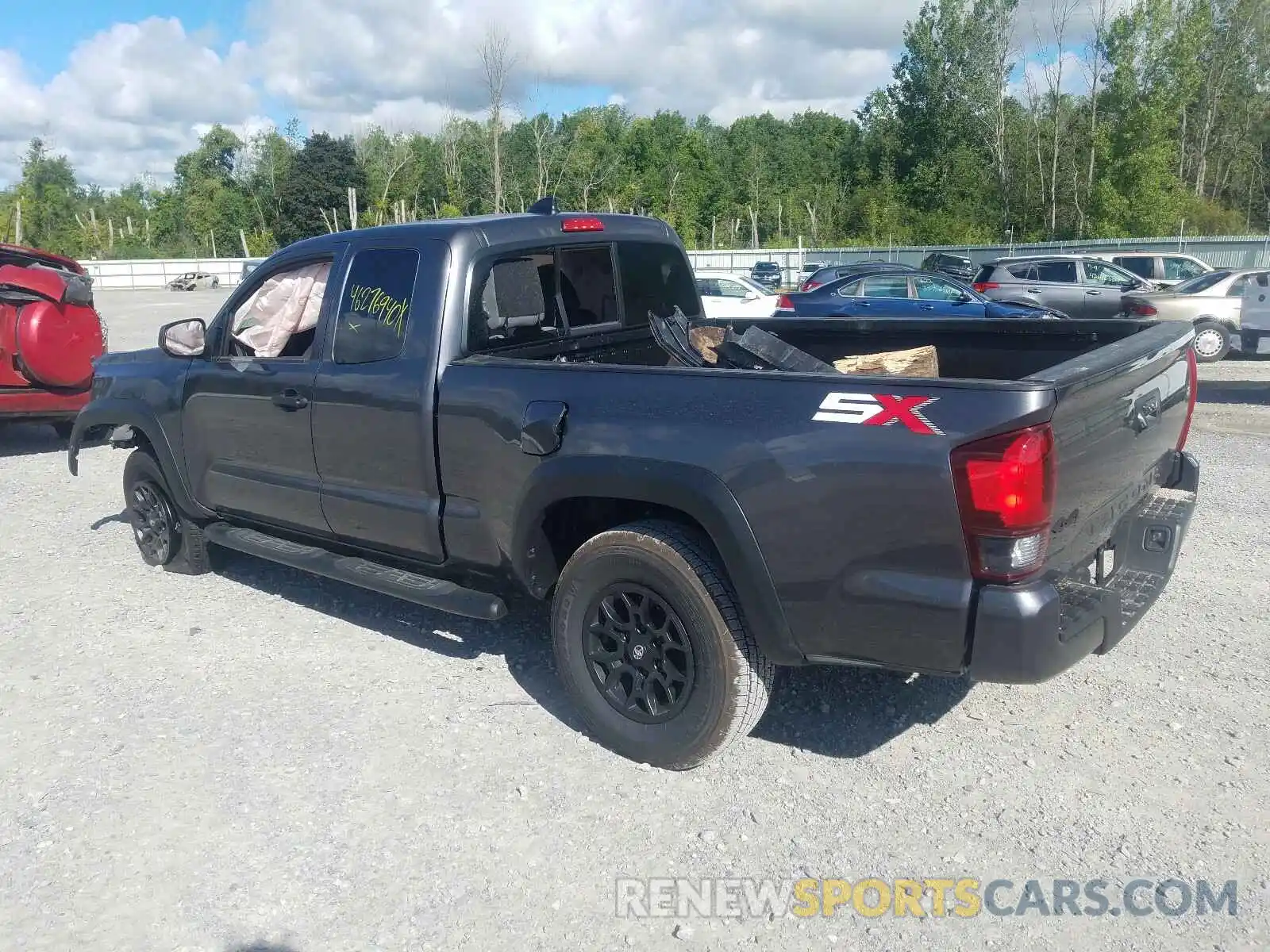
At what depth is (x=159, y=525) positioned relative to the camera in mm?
6445

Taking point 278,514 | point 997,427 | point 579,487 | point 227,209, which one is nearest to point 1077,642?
point 997,427

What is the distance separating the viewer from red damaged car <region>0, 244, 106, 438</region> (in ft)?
30.2

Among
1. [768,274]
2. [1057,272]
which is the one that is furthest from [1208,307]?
[768,274]

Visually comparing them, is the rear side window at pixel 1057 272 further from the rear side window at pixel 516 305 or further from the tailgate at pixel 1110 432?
the rear side window at pixel 516 305

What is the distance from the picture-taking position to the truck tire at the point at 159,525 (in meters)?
6.26

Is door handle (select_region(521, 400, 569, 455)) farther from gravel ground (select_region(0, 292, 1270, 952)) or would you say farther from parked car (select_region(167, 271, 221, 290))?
parked car (select_region(167, 271, 221, 290))

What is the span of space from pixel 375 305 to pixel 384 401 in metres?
0.45

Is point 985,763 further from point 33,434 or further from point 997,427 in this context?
point 33,434

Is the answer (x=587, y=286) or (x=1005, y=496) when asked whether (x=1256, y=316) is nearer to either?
Result: (x=587, y=286)

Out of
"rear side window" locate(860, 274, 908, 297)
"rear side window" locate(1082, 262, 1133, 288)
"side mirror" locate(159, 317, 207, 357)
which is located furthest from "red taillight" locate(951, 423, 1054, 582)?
"rear side window" locate(1082, 262, 1133, 288)

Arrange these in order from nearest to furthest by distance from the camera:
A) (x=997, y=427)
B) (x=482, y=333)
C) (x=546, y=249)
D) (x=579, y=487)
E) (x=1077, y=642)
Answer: (x=997, y=427), (x=1077, y=642), (x=579, y=487), (x=482, y=333), (x=546, y=249)

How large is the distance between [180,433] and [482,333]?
7.29 ft

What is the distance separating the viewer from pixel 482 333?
14.9 ft

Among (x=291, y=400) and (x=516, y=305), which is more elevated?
(x=516, y=305)
